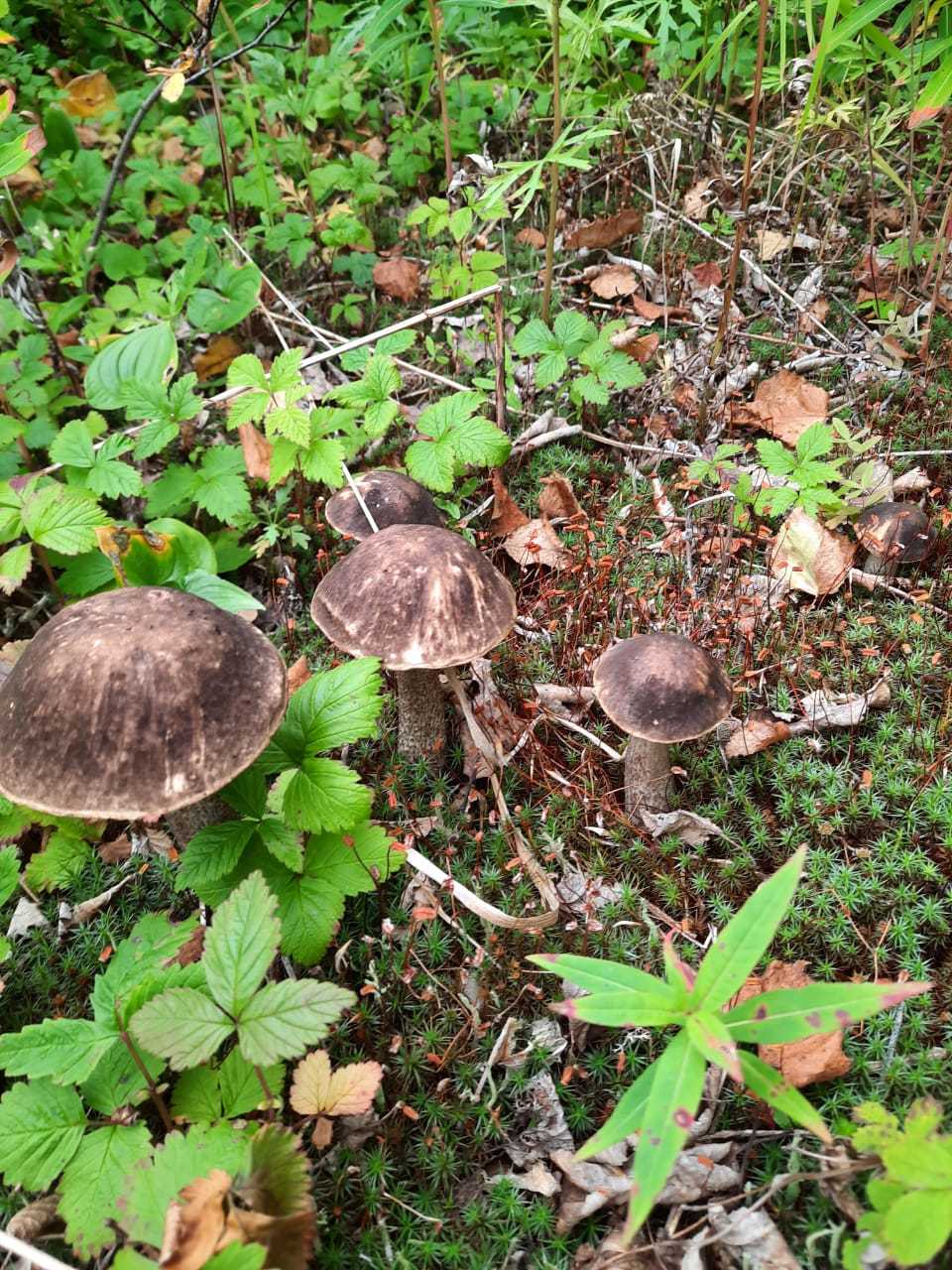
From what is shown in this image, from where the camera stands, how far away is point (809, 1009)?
6.84 feet

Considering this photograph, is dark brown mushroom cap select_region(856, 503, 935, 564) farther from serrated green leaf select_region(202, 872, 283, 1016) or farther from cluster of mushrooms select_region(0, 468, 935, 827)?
serrated green leaf select_region(202, 872, 283, 1016)

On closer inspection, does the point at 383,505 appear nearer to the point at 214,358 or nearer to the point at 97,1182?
the point at 214,358

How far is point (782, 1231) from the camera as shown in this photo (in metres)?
2.47

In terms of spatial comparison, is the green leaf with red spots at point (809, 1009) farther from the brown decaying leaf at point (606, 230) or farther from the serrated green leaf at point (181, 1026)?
the brown decaying leaf at point (606, 230)

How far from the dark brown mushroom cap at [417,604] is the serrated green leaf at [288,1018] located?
49.2 inches

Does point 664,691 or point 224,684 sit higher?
point 224,684

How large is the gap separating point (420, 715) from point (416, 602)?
0.78 meters

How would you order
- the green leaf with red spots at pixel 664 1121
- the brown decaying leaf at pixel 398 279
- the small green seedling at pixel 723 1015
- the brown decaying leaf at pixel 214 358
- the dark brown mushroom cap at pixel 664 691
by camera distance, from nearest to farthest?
the green leaf with red spots at pixel 664 1121 → the small green seedling at pixel 723 1015 → the dark brown mushroom cap at pixel 664 691 → the brown decaying leaf at pixel 214 358 → the brown decaying leaf at pixel 398 279

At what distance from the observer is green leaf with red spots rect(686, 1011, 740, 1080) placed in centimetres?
190

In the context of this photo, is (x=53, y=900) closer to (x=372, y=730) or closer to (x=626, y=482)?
(x=372, y=730)

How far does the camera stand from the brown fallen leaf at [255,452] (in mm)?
5168

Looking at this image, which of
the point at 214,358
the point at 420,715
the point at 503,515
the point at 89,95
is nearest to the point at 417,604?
the point at 420,715

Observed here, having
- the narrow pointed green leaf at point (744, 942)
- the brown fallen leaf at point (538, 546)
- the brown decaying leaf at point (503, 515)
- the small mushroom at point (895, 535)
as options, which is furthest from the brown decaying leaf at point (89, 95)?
the narrow pointed green leaf at point (744, 942)

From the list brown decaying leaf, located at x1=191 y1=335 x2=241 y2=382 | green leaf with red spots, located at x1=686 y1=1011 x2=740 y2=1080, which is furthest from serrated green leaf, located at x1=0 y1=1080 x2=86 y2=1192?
brown decaying leaf, located at x1=191 y1=335 x2=241 y2=382
